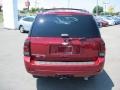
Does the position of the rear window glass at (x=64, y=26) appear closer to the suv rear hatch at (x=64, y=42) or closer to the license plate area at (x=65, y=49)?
the suv rear hatch at (x=64, y=42)

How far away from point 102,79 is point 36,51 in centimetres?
250

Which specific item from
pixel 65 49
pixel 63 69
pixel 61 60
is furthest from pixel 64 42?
pixel 63 69

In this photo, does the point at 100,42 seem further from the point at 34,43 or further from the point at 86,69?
the point at 34,43

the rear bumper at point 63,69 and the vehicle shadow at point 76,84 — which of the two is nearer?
the rear bumper at point 63,69

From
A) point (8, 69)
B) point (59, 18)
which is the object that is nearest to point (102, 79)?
point (59, 18)

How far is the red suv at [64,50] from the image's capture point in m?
5.80

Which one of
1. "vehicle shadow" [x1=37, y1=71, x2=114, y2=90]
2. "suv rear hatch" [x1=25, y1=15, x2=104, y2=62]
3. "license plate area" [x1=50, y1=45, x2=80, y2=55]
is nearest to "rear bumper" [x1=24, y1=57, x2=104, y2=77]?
"suv rear hatch" [x1=25, y1=15, x2=104, y2=62]

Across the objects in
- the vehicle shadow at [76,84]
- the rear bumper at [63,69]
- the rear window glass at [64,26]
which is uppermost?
the rear window glass at [64,26]

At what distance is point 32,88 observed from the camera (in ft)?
21.6

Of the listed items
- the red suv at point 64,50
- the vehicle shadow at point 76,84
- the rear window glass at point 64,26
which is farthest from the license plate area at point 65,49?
the vehicle shadow at point 76,84

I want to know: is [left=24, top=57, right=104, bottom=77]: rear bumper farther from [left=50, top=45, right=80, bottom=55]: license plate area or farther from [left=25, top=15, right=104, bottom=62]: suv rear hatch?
[left=50, top=45, right=80, bottom=55]: license plate area

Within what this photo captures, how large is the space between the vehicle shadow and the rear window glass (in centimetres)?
144

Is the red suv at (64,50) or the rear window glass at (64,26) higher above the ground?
the rear window glass at (64,26)

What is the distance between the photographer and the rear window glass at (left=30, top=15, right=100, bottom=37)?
5922 millimetres
